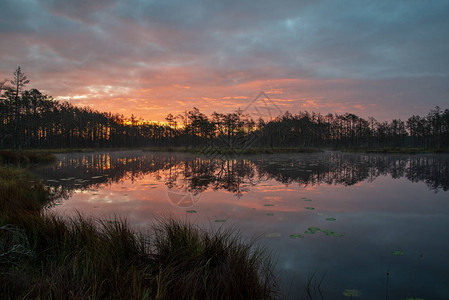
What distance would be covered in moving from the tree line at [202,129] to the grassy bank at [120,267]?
43.3 metres

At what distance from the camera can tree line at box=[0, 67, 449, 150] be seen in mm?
60534

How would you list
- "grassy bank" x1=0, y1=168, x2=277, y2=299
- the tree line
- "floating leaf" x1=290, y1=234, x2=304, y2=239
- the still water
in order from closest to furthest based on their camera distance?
"grassy bank" x1=0, y1=168, x2=277, y2=299, the still water, "floating leaf" x1=290, y1=234, x2=304, y2=239, the tree line

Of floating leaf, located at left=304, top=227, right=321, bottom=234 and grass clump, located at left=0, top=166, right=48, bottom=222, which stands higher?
grass clump, located at left=0, top=166, right=48, bottom=222

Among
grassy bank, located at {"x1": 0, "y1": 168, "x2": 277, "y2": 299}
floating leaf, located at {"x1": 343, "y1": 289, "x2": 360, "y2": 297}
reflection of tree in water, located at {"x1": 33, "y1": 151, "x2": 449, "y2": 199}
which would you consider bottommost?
floating leaf, located at {"x1": 343, "y1": 289, "x2": 360, "y2": 297}

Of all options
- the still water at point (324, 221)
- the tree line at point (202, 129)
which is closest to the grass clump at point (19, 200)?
the still water at point (324, 221)

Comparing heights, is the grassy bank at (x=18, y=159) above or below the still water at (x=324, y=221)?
above

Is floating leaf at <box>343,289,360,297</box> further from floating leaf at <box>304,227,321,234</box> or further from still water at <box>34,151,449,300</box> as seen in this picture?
floating leaf at <box>304,227,321,234</box>

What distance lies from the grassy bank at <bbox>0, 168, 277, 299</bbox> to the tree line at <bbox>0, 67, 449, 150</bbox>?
142ft

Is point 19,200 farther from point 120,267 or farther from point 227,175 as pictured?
point 227,175

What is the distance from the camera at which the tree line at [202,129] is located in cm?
6053

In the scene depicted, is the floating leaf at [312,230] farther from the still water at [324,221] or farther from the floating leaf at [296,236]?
the floating leaf at [296,236]

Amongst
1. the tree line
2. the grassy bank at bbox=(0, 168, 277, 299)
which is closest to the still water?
the grassy bank at bbox=(0, 168, 277, 299)

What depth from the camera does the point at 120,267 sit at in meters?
3.14

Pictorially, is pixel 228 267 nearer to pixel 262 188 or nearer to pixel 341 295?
pixel 341 295
